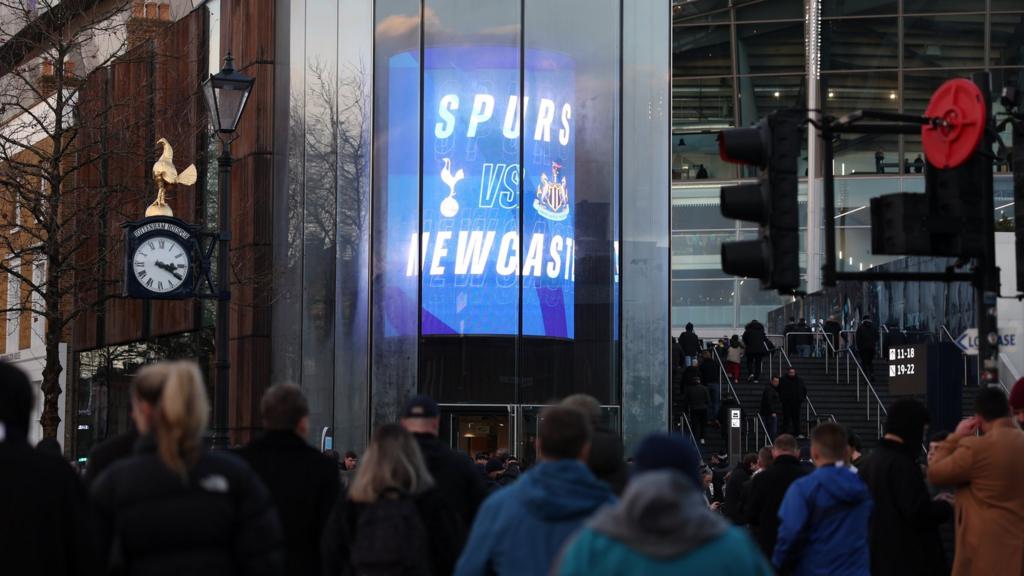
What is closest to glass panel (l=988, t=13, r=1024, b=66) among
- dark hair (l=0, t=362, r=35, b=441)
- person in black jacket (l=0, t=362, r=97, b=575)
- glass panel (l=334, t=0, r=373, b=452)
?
glass panel (l=334, t=0, r=373, b=452)

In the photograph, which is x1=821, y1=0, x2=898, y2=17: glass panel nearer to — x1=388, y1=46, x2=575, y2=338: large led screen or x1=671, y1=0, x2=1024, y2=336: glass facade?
x1=671, y1=0, x2=1024, y2=336: glass facade

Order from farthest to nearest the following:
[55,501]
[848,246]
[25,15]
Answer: [848,246] → [25,15] → [55,501]

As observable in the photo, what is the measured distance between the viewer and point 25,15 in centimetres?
2575

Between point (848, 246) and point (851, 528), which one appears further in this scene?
point (848, 246)

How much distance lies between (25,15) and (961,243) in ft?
62.8

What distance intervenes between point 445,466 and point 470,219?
20.3 meters

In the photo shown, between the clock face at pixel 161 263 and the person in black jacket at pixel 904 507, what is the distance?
34.3 ft

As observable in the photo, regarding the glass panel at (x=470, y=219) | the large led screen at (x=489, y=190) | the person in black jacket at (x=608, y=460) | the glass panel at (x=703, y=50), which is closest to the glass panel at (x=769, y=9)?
the glass panel at (x=703, y=50)

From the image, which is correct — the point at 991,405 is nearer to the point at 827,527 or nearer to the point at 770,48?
the point at 827,527

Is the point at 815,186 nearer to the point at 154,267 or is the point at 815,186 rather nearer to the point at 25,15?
the point at 25,15

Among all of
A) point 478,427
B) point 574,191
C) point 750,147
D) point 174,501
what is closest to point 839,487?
point 750,147

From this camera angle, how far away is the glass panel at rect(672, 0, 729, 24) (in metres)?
52.8

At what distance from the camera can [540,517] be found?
240 inches

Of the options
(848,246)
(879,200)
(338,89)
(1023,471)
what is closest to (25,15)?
(338,89)
